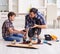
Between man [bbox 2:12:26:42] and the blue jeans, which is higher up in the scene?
man [bbox 2:12:26:42]

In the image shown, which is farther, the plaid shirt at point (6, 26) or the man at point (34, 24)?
the man at point (34, 24)

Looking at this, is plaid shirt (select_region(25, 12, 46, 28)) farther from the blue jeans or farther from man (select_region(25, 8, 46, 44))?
the blue jeans

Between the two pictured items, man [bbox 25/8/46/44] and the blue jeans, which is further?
man [bbox 25/8/46/44]

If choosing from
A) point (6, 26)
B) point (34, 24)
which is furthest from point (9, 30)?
point (34, 24)

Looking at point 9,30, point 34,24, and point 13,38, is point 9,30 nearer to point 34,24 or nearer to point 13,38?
point 13,38

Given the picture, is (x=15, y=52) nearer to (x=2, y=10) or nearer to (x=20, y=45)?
(x=20, y=45)

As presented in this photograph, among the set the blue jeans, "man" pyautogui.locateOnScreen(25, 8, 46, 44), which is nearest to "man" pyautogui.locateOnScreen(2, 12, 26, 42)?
the blue jeans

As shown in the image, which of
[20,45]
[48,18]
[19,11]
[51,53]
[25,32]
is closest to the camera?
[51,53]

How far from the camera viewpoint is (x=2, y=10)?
8516 millimetres

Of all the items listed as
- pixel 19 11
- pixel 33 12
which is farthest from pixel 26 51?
pixel 19 11

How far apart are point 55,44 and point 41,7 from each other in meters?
4.62

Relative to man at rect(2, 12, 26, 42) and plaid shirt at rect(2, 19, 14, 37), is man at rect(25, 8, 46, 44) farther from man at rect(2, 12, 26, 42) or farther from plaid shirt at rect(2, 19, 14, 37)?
plaid shirt at rect(2, 19, 14, 37)

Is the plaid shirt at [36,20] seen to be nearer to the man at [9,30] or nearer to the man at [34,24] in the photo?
the man at [34,24]

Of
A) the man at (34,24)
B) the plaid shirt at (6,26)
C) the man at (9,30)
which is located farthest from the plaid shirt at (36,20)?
the plaid shirt at (6,26)
